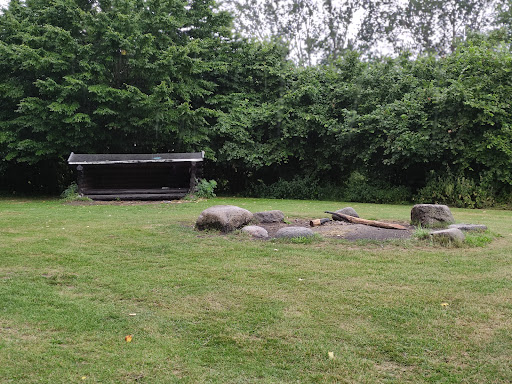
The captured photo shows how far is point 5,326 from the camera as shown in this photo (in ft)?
12.2

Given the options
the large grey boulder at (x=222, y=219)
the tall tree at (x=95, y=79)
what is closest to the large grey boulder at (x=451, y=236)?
the large grey boulder at (x=222, y=219)

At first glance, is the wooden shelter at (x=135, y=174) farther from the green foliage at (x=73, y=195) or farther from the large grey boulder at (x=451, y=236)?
the large grey boulder at (x=451, y=236)

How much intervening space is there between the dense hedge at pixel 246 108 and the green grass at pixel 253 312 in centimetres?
906

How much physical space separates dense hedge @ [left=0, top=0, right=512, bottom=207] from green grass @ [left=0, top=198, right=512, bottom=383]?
29.7ft

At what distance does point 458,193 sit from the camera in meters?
14.7

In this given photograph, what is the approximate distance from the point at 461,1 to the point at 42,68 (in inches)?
1072

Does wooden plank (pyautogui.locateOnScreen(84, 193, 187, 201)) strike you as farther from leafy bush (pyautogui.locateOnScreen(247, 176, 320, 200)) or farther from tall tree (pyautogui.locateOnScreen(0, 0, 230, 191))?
leafy bush (pyautogui.locateOnScreen(247, 176, 320, 200))

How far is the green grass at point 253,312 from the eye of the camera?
3.04 meters

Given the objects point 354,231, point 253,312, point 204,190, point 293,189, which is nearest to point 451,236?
point 354,231

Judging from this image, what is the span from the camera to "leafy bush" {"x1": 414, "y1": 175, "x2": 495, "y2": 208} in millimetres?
14461

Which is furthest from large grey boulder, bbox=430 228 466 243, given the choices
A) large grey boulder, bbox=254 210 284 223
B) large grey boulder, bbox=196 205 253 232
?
large grey boulder, bbox=196 205 253 232

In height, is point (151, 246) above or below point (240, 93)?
below

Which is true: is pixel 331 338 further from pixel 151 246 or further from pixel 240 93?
pixel 240 93

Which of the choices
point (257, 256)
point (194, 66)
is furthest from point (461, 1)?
point (257, 256)
